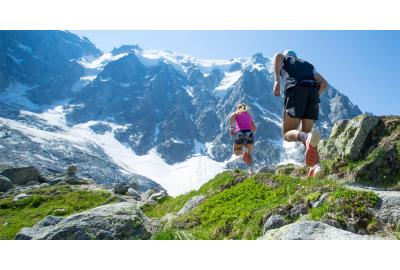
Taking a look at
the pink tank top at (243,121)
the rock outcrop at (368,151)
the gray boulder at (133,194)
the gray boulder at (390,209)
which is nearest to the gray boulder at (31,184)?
the gray boulder at (133,194)

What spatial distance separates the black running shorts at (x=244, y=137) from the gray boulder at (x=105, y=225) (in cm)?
629

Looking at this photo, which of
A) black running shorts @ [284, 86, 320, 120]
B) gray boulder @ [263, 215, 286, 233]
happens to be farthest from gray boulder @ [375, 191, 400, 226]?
black running shorts @ [284, 86, 320, 120]

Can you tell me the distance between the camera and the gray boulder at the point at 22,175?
60.2 meters

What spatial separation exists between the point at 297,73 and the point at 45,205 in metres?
36.1

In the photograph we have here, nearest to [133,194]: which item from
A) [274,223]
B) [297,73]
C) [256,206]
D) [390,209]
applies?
[256,206]

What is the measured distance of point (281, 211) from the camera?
852cm

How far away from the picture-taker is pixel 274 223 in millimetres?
8023

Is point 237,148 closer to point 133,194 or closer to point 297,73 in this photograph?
point 297,73

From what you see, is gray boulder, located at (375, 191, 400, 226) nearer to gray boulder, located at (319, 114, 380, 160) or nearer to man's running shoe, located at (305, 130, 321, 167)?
man's running shoe, located at (305, 130, 321, 167)

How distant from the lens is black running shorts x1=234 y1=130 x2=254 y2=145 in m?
15.5

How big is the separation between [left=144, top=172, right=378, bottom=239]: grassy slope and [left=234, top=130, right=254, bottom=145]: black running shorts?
162 cm

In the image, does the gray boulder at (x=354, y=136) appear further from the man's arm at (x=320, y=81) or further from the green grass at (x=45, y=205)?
the green grass at (x=45, y=205)
